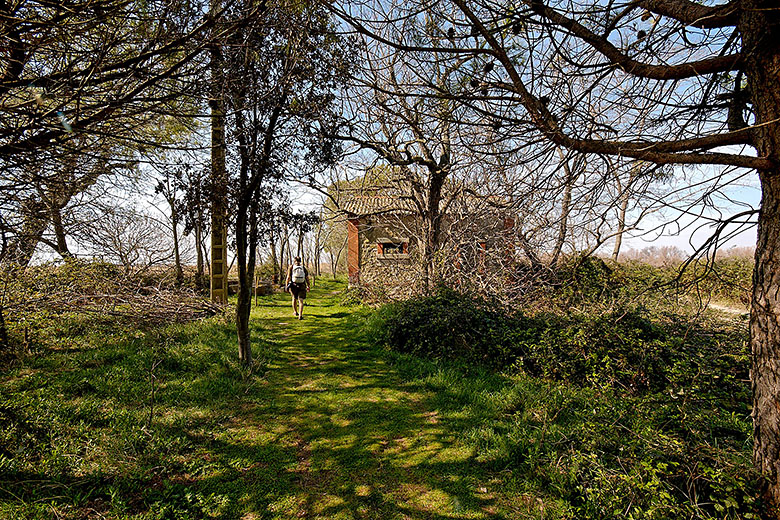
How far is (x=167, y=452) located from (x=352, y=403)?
2227 mm

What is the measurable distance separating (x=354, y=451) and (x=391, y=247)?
11.3m

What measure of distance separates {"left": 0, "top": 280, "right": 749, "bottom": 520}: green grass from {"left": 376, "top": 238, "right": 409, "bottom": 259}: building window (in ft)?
26.3

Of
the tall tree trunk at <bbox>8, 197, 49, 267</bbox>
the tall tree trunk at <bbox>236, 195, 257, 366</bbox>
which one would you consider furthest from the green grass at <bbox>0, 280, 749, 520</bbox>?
the tall tree trunk at <bbox>8, 197, 49, 267</bbox>

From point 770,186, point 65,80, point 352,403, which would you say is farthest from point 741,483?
point 65,80

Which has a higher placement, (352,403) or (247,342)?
(247,342)

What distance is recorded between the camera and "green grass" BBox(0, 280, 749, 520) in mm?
2719

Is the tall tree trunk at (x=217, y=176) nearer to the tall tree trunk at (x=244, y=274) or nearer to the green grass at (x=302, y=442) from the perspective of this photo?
the tall tree trunk at (x=244, y=274)

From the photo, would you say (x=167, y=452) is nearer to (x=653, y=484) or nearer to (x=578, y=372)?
(x=653, y=484)

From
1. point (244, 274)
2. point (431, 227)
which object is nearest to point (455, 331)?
point (244, 274)

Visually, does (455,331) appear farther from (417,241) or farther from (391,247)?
(391,247)

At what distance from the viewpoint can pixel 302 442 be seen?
3797mm

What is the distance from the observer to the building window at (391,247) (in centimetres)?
1344

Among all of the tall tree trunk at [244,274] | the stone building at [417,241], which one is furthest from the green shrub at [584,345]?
the tall tree trunk at [244,274]

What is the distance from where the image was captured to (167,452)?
332cm
